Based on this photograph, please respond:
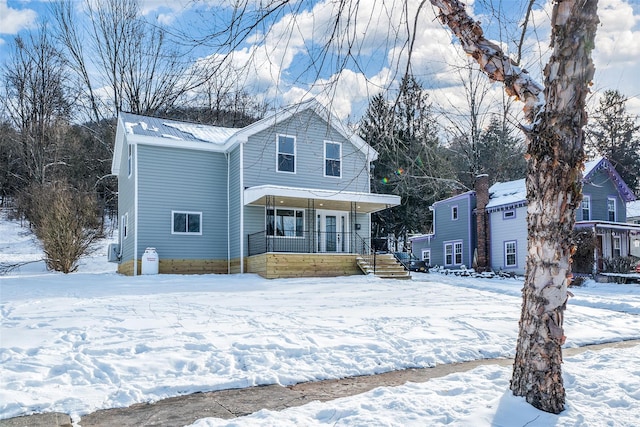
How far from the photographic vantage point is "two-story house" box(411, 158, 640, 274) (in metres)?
23.4

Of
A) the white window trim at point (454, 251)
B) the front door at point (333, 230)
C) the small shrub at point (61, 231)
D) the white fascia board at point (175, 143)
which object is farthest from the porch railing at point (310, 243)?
the white window trim at point (454, 251)

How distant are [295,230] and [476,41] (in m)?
14.2

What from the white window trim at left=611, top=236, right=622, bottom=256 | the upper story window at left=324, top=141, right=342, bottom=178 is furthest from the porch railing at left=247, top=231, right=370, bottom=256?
the white window trim at left=611, top=236, right=622, bottom=256

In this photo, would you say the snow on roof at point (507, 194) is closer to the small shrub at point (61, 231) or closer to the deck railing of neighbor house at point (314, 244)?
the deck railing of neighbor house at point (314, 244)

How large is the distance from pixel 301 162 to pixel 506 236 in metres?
12.2

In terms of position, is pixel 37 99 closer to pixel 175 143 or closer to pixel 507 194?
pixel 175 143

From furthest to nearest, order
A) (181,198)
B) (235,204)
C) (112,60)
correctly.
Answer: (112,60) < (235,204) < (181,198)

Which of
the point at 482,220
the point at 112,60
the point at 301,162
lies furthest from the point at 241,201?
the point at 112,60

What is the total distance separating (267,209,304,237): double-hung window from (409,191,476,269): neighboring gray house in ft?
40.0

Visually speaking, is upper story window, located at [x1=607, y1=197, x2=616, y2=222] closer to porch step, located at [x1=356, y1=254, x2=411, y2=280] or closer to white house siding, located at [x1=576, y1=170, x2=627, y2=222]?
white house siding, located at [x1=576, y1=170, x2=627, y2=222]

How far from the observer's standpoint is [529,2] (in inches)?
181

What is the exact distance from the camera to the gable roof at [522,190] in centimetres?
2350

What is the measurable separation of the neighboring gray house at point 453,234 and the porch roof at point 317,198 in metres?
9.72

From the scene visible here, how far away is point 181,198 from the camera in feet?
55.7
